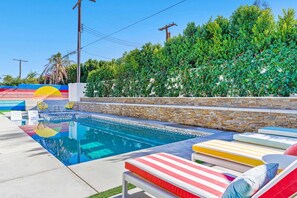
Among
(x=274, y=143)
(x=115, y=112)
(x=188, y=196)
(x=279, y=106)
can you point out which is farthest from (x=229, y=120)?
(x=115, y=112)

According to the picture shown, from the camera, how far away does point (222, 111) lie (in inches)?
332

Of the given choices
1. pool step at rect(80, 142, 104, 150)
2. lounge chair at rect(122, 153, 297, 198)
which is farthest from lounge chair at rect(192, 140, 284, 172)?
pool step at rect(80, 142, 104, 150)

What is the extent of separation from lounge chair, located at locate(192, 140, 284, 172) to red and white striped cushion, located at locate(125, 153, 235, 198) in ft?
3.07

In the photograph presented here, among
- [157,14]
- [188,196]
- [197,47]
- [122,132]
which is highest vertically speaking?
[157,14]

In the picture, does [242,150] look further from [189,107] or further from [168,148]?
[189,107]

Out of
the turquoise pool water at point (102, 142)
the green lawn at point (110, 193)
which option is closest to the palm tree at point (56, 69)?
the turquoise pool water at point (102, 142)

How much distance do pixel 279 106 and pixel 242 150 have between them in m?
4.37

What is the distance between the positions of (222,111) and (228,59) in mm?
2410

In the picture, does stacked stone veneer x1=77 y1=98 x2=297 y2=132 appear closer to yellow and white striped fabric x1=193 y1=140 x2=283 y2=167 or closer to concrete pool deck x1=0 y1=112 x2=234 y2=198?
concrete pool deck x1=0 y1=112 x2=234 y2=198

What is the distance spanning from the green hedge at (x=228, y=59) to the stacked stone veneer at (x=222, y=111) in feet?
1.86

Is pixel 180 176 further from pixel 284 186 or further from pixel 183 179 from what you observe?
pixel 284 186

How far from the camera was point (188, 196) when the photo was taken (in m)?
2.08

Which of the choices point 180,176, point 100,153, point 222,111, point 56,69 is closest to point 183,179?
point 180,176

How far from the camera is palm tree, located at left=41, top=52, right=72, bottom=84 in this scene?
37.8m
